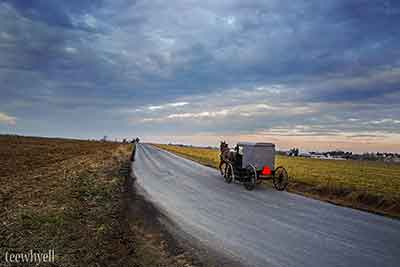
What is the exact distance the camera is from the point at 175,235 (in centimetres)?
733

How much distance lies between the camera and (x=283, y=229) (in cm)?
781

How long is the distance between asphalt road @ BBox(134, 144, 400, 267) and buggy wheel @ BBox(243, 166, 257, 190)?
77.0 inches

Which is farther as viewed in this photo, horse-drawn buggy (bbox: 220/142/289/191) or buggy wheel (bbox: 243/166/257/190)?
horse-drawn buggy (bbox: 220/142/289/191)

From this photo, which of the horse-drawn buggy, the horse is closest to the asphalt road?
the horse-drawn buggy

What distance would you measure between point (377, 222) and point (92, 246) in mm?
8173

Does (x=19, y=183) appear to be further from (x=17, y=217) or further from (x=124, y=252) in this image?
(x=124, y=252)

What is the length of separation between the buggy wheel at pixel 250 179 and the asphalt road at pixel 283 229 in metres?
1.96

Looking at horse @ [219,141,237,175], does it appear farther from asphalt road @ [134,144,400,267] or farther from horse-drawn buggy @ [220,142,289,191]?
asphalt road @ [134,144,400,267]

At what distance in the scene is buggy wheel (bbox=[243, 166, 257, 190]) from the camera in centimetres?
1483

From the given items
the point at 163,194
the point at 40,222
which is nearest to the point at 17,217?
the point at 40,222

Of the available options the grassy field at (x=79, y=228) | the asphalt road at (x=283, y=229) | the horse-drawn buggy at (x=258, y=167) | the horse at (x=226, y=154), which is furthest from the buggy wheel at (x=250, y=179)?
the grassy field at (x=79, y=228)

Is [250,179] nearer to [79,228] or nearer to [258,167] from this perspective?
[258,167]

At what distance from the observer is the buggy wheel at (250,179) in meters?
14.8

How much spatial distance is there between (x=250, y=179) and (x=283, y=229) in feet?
25.9
